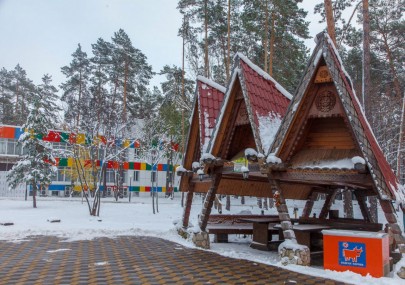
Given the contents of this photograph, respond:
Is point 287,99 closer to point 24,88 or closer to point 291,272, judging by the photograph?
point 291,272

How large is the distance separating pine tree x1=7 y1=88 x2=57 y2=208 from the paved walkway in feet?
54.1

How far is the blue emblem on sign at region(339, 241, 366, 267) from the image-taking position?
7.73m

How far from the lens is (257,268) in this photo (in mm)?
8453

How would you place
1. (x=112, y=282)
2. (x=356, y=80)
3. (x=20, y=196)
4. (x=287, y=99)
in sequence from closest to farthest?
(x=112, y=282)
(x=287, y=99)
(x=356, y=80)
(x=20, y=196)

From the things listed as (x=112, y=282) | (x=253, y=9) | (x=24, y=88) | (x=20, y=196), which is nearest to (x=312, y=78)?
(x=112, y=282)

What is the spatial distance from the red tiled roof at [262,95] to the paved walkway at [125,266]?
149 inches

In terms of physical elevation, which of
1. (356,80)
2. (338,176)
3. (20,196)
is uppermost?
(356,80)

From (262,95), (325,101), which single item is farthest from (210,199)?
(325,101)

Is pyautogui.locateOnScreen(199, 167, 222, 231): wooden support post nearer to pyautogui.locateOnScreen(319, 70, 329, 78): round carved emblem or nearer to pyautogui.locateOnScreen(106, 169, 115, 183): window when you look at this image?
pyautogui.locateOnScreen(319, 70, 329, 78): round carved emblem

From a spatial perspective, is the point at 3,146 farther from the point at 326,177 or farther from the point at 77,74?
the point at 326,177

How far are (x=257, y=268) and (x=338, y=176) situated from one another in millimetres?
2730

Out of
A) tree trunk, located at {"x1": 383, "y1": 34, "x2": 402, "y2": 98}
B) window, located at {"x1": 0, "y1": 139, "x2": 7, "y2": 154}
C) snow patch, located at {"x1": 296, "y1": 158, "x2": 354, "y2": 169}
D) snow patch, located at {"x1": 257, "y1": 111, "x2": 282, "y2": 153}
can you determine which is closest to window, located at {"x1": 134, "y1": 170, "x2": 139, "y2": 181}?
window, located at {"x1": 0, "y1": 139, "x2": 7, "y2": 154}

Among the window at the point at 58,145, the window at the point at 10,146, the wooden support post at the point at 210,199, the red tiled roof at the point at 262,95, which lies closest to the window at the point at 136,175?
the window at the point at 58,145

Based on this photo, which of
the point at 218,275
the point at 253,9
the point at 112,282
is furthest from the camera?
the point at 253,9
